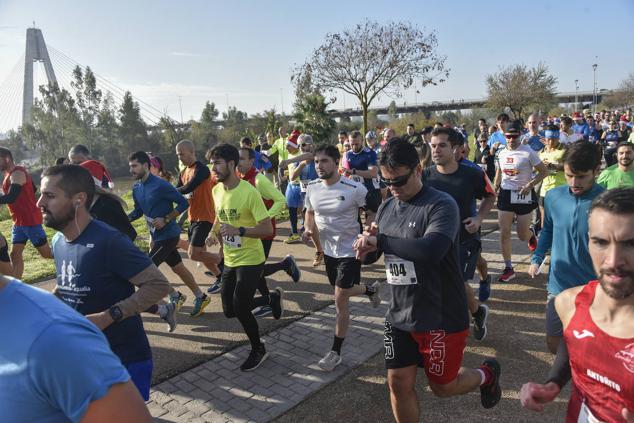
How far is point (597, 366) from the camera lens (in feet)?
5.65

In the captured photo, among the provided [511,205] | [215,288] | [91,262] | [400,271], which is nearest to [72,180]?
[91,262]

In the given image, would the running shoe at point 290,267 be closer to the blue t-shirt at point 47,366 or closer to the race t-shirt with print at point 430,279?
the race t-shirt with print at point 430,279

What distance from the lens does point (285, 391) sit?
3896 mm

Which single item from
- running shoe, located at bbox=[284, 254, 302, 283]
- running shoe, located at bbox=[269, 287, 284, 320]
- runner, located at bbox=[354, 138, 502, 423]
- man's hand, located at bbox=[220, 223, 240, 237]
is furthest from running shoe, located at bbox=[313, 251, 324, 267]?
runner, located at bbox=[354, 138, 502, 423]

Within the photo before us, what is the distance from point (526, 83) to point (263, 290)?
39.0 meters

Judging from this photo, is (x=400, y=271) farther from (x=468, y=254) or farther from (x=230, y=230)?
(x=468, y=254)

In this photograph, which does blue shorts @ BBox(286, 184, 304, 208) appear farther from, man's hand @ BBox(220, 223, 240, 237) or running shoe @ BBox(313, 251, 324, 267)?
man's hand @ BBox(220, 223, 240, 237)

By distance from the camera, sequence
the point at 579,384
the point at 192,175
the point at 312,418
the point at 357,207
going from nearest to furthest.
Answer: the point at 579,384 < the point at 312,418 < the point at 357,207 < the point at 192,175

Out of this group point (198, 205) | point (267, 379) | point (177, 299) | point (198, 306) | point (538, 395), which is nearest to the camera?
point (538, 395)

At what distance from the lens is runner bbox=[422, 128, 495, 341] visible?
15.1ft

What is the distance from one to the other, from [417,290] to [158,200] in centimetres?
366

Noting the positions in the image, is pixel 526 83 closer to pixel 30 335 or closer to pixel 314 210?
pixel 314 210

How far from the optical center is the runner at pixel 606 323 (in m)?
1.60

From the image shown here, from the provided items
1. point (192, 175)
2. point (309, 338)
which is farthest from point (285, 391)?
point (192, 175)
